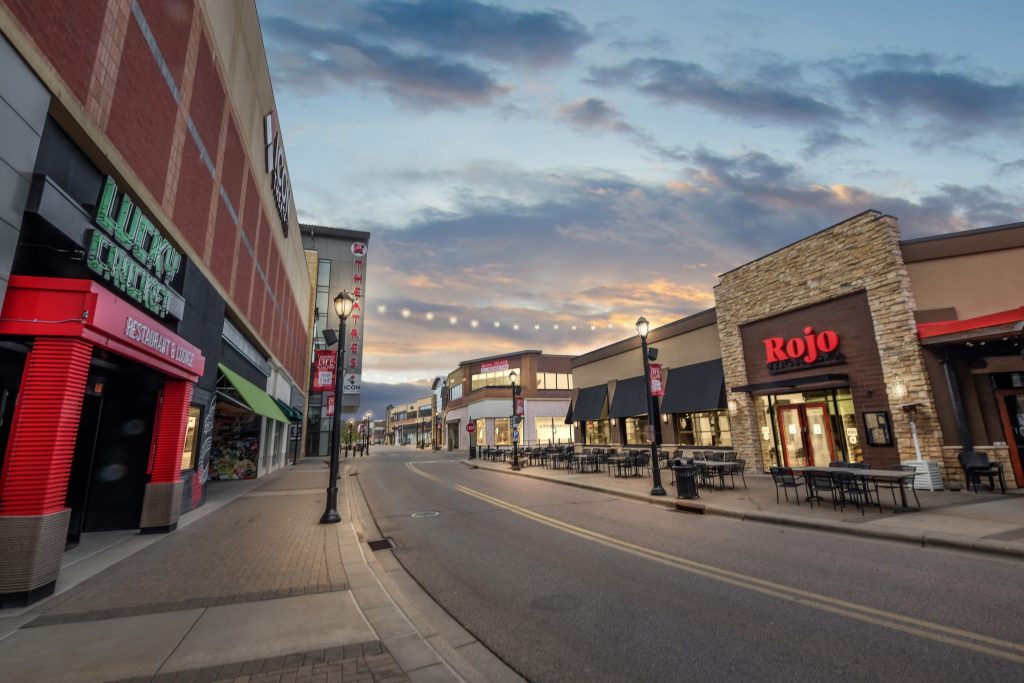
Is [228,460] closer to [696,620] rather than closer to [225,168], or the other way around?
[225,168]

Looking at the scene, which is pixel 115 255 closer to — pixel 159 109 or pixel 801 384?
pixel 159 109

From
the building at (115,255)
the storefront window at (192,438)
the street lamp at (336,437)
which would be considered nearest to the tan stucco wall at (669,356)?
the street lamp at (336,437)

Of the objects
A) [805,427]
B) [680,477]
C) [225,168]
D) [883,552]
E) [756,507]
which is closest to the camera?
[883,552]

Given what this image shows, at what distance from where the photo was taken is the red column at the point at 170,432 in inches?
410

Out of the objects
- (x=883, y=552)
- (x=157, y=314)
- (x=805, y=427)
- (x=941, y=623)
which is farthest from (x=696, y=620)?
(x=805, y=427)

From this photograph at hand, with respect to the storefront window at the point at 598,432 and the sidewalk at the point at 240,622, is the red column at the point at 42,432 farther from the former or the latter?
the storefront window at the point at 598,432

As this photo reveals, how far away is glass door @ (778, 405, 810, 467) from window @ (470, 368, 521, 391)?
133 ft

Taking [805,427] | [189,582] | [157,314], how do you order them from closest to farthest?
[189,582] → [157,314] → [805,427]

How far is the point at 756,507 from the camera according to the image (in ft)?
36.8

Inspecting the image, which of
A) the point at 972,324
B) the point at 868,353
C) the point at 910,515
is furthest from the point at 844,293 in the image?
the point at 910,515

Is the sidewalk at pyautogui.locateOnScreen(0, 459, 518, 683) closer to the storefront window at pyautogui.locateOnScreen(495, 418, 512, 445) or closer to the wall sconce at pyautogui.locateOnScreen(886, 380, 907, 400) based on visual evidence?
the wall sconce at pyautogui.locateOnScreen(886, 380, 907, 400)

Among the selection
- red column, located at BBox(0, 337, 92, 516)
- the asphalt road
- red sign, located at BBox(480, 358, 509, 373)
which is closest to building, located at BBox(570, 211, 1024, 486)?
the asphalt road

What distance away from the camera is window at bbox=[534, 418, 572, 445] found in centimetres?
5394

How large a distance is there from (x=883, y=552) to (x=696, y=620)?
490 centimetres
